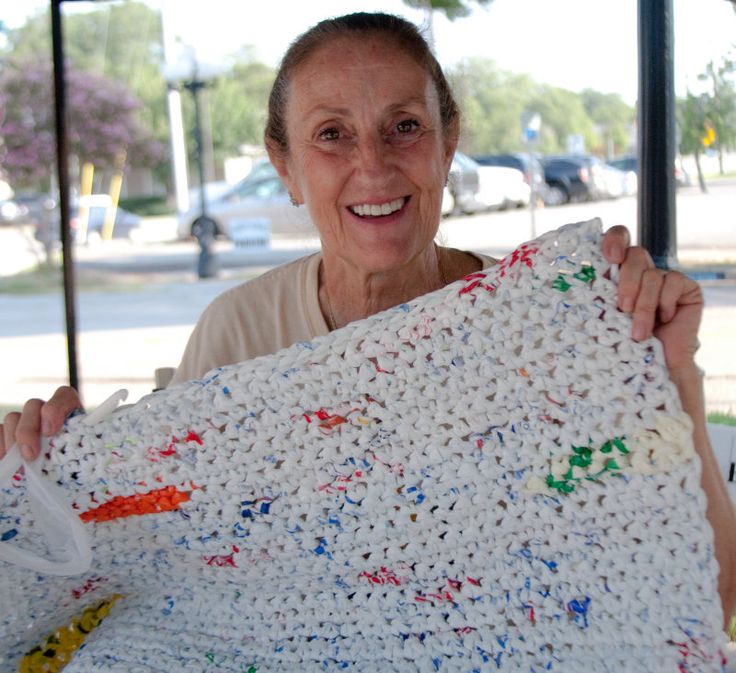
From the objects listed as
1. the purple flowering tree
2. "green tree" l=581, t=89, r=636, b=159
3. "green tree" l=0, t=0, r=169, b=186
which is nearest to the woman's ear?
"green tree" l=581, t=89, r=636, b=159

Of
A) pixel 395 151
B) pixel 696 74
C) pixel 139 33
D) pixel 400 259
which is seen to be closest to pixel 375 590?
pixel 400 259

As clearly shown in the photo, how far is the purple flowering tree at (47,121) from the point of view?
12.5m

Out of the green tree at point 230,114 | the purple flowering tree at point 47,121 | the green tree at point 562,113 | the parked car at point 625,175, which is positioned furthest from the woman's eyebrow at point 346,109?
the green tree at point 230,114

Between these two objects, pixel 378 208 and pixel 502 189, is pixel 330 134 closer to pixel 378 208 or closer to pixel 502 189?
pixel 378 208

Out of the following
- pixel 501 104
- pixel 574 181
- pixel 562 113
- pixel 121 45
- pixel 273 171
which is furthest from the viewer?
pixel 121 45

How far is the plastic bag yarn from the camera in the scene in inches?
40.3

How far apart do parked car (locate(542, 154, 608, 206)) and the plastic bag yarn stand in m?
10.7

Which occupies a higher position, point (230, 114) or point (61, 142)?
point (230, 114)

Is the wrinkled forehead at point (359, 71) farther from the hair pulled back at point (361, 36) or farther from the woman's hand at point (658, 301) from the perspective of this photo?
the woman's hand at point (658, 301)

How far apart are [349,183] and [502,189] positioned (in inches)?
427

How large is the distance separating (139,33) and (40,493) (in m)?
31.5

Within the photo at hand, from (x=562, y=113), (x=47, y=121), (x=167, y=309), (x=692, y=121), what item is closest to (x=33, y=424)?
(x=692, y=121)

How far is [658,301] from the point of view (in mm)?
1005

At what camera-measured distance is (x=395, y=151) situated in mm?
1417
